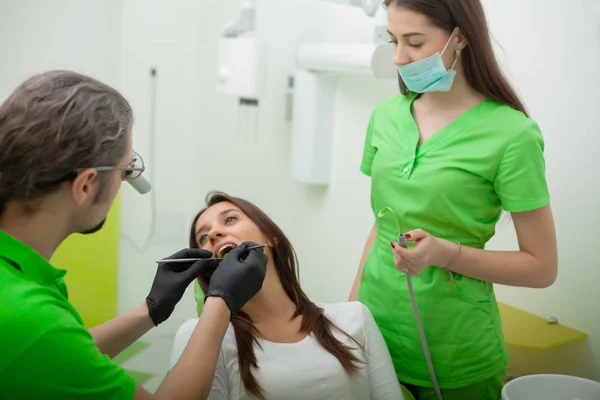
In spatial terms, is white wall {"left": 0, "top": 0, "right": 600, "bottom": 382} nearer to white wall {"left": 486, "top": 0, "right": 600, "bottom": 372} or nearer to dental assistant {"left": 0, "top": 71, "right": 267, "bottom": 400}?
white wall {"left": 486, "top": 0, "right": 600, "bottom": 372}

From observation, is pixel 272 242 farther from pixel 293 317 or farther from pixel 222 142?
pixel 222 142

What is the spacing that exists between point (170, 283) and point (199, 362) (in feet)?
0.99

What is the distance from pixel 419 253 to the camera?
1.45 metres

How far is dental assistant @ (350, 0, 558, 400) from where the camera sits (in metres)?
1.47

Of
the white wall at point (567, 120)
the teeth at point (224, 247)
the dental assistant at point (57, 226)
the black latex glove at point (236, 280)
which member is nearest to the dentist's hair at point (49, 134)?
the dental assistant at point (57, 226)

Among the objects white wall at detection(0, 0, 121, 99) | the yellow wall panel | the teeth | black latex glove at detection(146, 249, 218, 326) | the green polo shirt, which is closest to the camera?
the green polo shirt

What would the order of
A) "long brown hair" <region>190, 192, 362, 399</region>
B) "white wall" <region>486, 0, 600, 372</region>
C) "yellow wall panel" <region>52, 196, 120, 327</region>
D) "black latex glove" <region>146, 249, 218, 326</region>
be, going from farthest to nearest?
"yellow wall panel" <region>52, 196, 120, 327</region> < "white wall" <region>486, 0, 600, 372</region> < "long brown hair" <region>190, 192, 362, 399</region> < "black latex glove" <region>146, 249, 218, 326</region>

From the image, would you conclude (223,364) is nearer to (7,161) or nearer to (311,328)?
(311,328)

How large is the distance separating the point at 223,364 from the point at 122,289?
203cm

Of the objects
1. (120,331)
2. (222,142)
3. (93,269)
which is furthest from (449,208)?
(222,142)

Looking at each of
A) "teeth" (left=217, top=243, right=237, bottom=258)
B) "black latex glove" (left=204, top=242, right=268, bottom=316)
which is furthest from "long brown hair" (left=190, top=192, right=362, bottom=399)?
"black latex glove" (left=204, top=242, right=268, bottom=316)

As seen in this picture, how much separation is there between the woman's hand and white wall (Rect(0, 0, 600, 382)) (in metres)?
0.61

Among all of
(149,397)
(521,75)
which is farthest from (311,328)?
(521,75)

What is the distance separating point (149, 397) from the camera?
1063 mm
